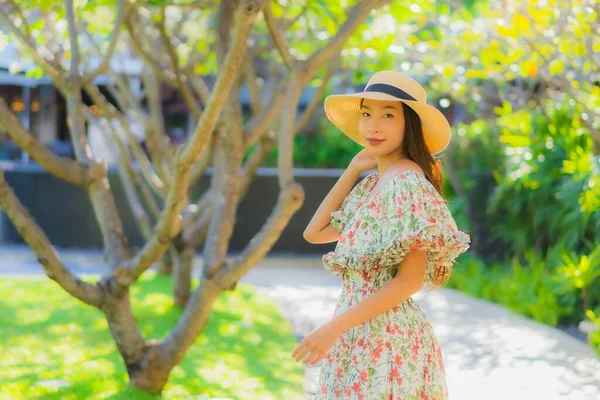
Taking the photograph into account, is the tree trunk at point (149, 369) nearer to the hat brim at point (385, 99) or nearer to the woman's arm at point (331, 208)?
the woman's arm at point (331, 208)

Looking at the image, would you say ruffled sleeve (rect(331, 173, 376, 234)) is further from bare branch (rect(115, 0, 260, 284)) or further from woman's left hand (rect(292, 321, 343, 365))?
bare branch (rect(115, 0, 260, 284))

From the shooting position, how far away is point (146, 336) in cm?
719

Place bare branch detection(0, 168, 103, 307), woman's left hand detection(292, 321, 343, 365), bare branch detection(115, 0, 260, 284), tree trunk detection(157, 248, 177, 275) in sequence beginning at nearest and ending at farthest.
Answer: woman's left hand detection(292, 321, 343, 365)
bare branch detection(115, 0, 260, 284)
bare branch detection(0, 168, 103, 307)
tree trunk detection(157, 248, 177, 275)

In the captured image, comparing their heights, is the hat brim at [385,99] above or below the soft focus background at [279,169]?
above

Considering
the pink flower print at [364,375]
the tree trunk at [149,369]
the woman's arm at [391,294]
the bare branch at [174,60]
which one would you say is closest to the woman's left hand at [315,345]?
the woman's arm at [391,294]

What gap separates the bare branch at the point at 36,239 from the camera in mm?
4688

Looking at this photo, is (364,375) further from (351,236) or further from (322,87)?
(322,87)

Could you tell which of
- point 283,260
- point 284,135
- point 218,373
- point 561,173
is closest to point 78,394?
point 218,373

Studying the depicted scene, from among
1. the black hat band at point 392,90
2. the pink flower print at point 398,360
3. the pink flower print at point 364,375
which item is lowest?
the pink flower print at point 364,375

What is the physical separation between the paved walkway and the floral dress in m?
2.47

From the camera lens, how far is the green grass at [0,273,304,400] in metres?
5.47

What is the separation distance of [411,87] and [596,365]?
4320 mm

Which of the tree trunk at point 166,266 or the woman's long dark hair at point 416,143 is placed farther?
the tree trunk at point 166,266

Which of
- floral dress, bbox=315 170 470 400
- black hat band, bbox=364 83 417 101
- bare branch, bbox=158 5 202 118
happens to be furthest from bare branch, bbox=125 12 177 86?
floral dress, bbox=315 170 470 400
